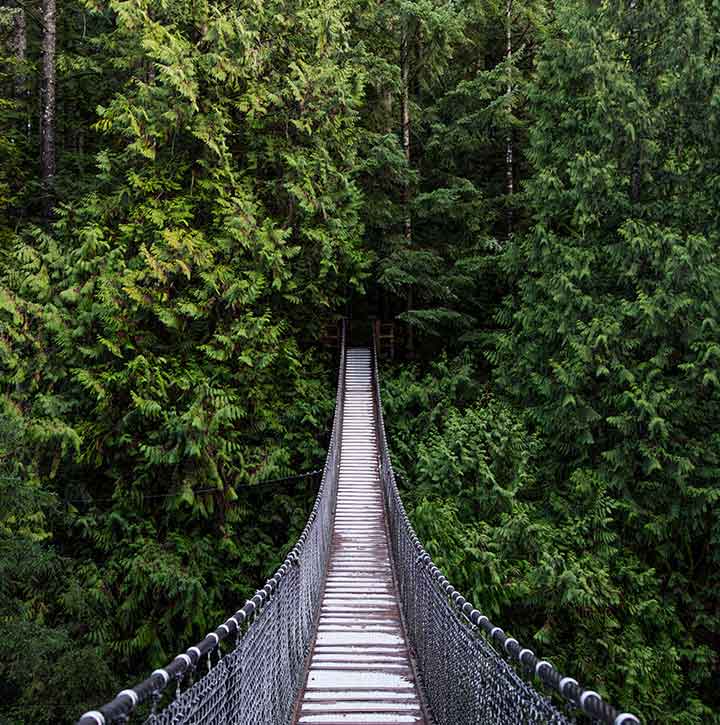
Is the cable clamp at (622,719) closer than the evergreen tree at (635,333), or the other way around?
the cable clamp at (622,719)

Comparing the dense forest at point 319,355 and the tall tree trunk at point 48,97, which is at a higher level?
the tall tree trunk at point 48,97

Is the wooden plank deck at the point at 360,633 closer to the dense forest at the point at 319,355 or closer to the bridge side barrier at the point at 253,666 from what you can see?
the bridge side barrier at the point at 253,666

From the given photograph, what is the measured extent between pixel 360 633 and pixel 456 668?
6.72 feet

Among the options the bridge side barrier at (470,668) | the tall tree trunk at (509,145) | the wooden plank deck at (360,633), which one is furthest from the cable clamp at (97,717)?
the tall tree trunk at (509,145)

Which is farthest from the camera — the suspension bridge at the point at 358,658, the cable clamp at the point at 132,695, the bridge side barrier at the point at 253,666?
the suspension bridge at the point at 358,658

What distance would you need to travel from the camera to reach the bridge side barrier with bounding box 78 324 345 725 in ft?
7.06

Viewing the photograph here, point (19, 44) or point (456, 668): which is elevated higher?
point (19, 44)

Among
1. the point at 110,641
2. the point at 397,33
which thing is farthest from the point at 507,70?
the point at 110,641

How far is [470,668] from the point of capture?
130 inches

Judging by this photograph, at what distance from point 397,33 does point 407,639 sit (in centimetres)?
1385

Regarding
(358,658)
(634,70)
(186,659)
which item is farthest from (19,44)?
(186,659)

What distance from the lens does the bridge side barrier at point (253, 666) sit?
215 cm

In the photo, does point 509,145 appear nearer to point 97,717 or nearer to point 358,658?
point 358,658

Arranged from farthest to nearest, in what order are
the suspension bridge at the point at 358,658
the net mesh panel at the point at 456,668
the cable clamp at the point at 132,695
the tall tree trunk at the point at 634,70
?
the tall tree trunk at the point at 634,70, the net mesh panel at the point at 456,668, the suspension bridge at the point at 358,658, the cable clamp at the point at 132,695
